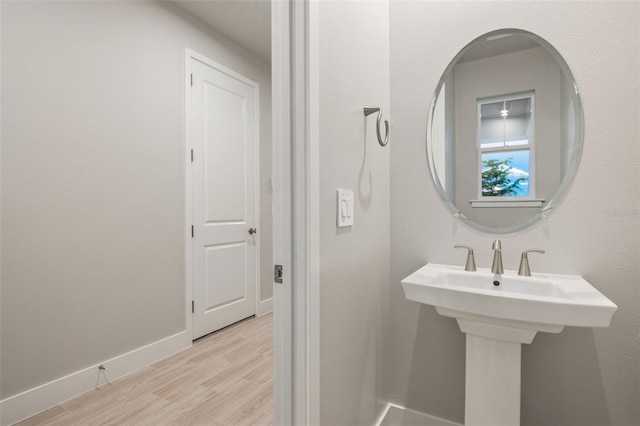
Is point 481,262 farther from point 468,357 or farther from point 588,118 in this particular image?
point 588,118

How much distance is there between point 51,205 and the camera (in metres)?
1.74

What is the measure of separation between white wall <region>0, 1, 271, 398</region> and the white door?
0.17 meters

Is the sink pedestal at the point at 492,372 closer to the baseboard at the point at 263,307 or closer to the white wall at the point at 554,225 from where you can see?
the white wall at the point at 554,225

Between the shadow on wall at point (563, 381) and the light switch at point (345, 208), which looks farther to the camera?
the shadow on wall at point (563, 381)

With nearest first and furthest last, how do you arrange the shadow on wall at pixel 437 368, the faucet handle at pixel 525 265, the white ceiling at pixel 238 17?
the faucet handle at pixel 525 265, the shadow on wall at pixel 437 368, the white ceiling at pixel 238 17

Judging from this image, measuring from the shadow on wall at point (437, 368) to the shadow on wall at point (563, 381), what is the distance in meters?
0.26

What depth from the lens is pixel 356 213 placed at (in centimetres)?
124

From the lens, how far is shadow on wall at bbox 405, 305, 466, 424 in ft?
4.73

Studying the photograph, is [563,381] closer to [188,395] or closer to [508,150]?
[508,150]

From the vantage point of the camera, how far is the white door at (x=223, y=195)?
2.61m

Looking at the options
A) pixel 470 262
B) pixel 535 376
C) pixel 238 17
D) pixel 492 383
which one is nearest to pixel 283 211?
pixel 470 262

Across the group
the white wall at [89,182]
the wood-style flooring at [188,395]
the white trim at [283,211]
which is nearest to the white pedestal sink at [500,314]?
the white trim at [283,211]

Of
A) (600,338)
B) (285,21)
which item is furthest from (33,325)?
(600,338)

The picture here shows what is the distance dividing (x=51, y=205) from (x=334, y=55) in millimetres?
1741
